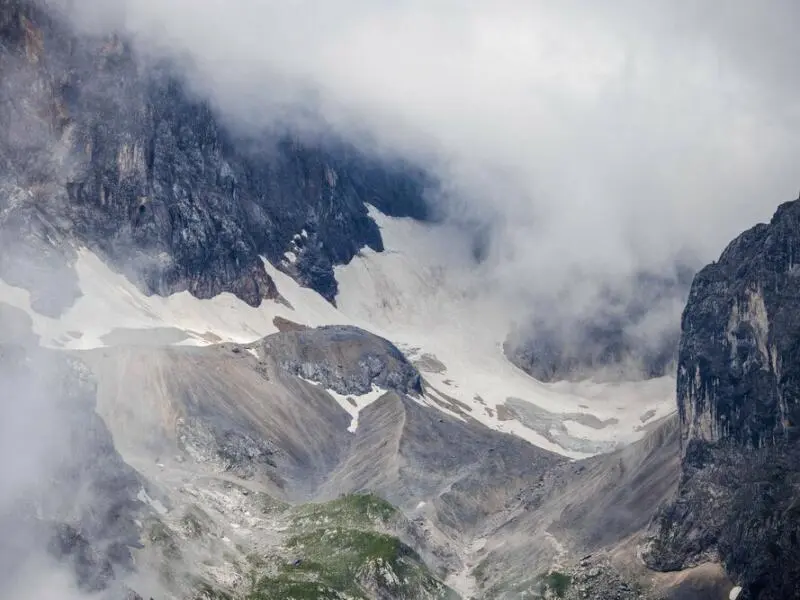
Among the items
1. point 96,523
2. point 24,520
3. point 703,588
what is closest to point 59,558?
point 24,520

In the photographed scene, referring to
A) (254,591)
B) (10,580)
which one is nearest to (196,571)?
(254,591)

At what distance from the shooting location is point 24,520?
568ft

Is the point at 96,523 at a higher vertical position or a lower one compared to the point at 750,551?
lower

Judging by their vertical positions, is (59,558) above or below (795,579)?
below

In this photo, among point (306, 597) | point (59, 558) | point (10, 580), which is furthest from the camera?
point (306, 597)

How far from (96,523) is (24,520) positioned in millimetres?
21025

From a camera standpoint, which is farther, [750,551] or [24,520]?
[750,551]

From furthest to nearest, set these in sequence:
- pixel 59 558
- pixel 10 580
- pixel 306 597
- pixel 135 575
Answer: pixel 306 597 < pixel 135 575 < pixel 59 558 < pixel 10 580

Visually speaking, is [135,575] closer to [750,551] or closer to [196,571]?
[196,571]

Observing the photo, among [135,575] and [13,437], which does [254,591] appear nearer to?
[135,575]

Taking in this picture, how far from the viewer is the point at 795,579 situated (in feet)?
596

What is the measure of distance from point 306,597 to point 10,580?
50.8m

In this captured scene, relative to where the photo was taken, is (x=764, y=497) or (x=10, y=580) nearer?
(x=10, y=580)

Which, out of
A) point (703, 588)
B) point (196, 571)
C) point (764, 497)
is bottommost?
point (196, 571)
